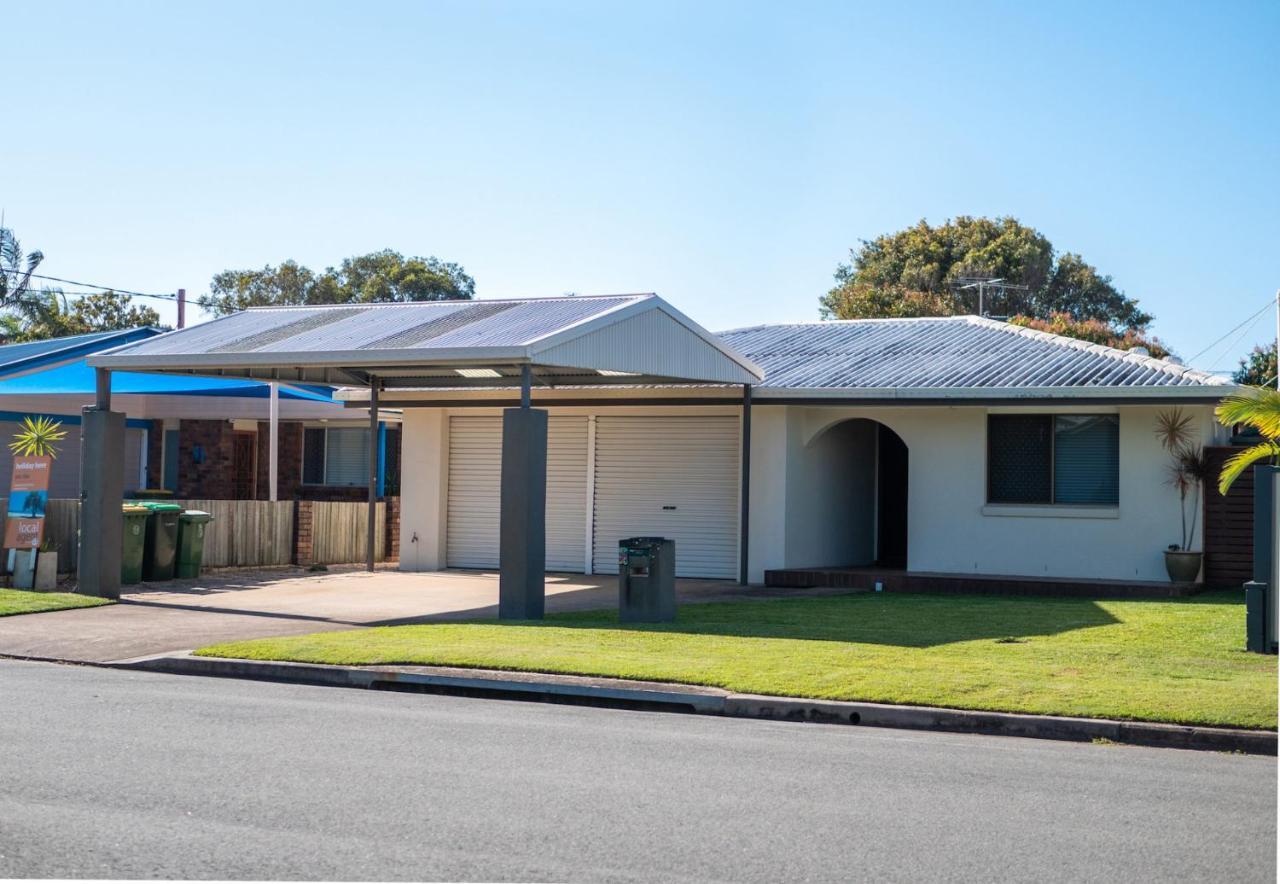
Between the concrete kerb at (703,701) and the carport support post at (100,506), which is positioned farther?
the carport support post at (100,506)

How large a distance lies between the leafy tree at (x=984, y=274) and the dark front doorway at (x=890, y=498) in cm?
3403

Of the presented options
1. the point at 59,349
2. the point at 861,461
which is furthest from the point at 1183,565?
the point at 59,349

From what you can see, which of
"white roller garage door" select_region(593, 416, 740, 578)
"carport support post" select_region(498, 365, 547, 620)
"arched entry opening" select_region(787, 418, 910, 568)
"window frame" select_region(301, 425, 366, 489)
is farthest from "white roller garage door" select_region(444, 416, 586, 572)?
"window frame" select_region(301, 425, 366, 489)

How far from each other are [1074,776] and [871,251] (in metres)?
59.7

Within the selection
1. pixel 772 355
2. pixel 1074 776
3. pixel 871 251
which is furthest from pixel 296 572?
pixel 871 251

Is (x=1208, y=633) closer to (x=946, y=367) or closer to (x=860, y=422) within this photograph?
(x=946, y=367)

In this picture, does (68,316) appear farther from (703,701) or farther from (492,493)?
(703,701)

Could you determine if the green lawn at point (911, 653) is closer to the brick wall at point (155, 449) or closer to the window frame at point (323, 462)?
the window frame at point (323, 462)

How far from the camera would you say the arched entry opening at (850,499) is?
2348 centimetres

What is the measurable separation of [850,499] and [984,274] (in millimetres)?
40423

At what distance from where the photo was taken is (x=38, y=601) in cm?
1836

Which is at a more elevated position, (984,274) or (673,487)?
(984,274)

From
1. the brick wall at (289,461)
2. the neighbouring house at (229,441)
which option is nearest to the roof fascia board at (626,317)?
the neighbouring house at (229,441)

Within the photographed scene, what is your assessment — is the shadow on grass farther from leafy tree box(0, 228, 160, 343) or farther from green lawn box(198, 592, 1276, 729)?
leafy tree box(0, 228, 160, 343)
